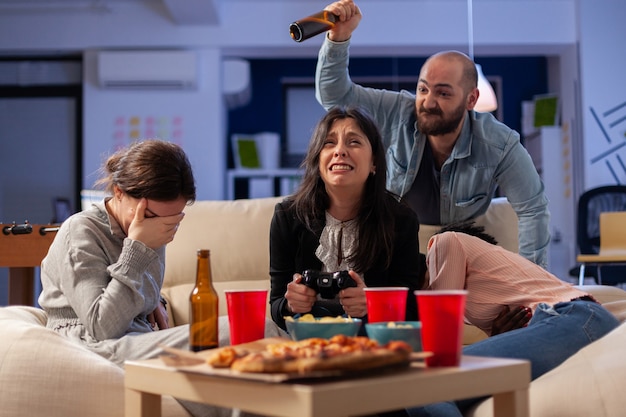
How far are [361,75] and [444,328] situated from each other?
678 centimetres

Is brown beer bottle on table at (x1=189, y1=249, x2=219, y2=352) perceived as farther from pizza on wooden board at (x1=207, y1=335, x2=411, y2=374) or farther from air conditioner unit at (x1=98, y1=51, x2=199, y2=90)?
air conditioner unit at (x1=98, y1=51, x2=199, y2=90)

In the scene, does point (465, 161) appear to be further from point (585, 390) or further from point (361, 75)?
point (361, 75)

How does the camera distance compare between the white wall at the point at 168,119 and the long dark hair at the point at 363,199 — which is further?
the white wall at the point at 168,119

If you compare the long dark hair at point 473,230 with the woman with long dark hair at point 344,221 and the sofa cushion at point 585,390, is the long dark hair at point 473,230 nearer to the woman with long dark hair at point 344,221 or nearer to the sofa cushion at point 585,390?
the woman with long dark hair at point 344,221

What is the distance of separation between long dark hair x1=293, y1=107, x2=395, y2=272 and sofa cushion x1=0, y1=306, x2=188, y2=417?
74cm

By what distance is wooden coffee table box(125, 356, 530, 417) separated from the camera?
1.06 meters

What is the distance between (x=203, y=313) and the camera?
1404 millimetres

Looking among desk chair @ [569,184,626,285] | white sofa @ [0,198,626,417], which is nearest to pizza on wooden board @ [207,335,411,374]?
white sofa @ [0,198,626,417]

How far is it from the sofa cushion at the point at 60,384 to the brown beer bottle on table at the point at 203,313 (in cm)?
33

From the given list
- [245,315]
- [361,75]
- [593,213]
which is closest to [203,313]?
[245,315]

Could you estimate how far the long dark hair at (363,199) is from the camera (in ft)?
7.11

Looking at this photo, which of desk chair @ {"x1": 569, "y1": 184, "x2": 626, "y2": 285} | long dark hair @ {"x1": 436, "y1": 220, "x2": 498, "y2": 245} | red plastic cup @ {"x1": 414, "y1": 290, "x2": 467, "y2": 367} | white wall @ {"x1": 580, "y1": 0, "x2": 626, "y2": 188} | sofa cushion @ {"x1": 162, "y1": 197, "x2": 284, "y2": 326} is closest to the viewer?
red plastic cup @ {"x1": 414, "y1": 290, "x2": 467, "y2": 367}

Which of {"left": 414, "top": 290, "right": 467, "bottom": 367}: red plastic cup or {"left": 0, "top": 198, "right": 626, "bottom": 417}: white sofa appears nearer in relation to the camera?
{"left": 414, "top": 290, "right": 467, "bottom": 367}: red plastic cup

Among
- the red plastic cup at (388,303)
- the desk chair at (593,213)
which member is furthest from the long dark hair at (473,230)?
the desk chair at (593,213)
